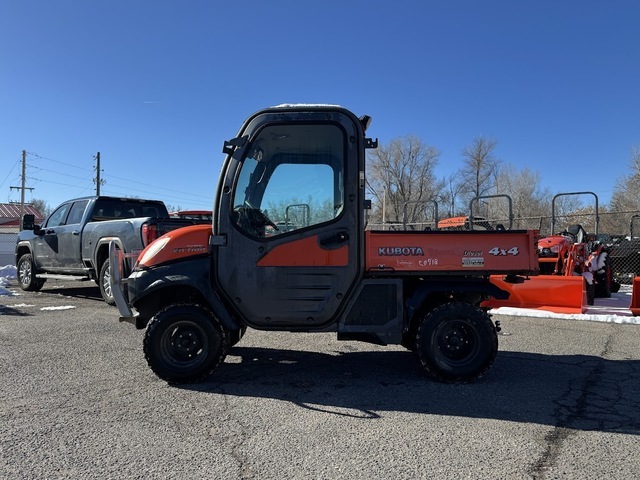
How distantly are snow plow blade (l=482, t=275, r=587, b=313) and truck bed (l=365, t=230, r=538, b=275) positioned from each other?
344 centimetres

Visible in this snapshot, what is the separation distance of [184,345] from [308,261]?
142cm

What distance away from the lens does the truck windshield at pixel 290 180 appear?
4570 mm

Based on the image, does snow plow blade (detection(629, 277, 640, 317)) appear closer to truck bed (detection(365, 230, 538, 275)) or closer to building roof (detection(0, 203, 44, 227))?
truck bed (detection(365, 230, 538, 275))

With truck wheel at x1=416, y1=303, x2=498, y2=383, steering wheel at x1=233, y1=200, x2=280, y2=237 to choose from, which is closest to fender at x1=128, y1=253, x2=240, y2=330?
steering wheel at x1=233, y1=200, x2=280, y2=237

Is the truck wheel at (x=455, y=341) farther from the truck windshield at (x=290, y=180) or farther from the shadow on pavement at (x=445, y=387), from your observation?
the truck windshield at (x=290, y=180)

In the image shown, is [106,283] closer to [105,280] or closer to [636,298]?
[105,280]

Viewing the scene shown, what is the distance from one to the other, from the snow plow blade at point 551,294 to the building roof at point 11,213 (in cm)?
6475

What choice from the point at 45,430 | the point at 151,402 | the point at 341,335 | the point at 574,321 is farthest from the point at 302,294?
the point at 574,321

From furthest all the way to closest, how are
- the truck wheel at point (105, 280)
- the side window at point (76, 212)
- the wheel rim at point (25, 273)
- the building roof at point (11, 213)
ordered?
the building roof at point (11, 213)
the wheel rim at point (25, 273)
the side window at point (76, 212)
the truck wheel at point (105, 280)

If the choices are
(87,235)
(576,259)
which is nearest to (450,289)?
(576,259)

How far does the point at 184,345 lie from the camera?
463cm

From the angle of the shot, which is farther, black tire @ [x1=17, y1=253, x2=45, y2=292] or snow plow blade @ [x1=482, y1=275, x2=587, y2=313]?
black tire @ [x1=17, y1=253, x2=45, y2=292]

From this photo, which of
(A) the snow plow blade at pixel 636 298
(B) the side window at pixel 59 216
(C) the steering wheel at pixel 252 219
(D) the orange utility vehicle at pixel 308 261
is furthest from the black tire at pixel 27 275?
(A) the snow plow blade at pixel 636 298

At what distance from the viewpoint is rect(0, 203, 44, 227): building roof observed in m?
61.4
